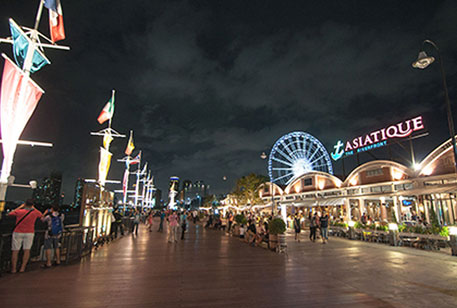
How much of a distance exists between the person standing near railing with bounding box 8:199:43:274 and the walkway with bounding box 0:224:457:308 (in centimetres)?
50

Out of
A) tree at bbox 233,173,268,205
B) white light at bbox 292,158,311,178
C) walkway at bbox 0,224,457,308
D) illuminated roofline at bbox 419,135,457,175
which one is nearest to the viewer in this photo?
walkway at bbox 0,224,457,308

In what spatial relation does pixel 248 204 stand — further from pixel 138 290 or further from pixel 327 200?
pixel 138 290

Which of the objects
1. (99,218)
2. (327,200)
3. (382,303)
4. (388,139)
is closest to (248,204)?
(327,200)

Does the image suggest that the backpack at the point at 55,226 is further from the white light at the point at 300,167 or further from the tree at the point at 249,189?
the tree at the point at 249,189

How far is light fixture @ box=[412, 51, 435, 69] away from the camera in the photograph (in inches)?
344

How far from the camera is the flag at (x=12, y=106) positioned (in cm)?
811

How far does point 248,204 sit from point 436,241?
29566 millimetres

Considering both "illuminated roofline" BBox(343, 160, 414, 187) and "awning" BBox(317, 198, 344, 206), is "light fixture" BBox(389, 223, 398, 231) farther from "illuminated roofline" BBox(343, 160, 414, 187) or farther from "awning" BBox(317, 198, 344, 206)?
"awning" BBox(317, 198, 344, 206)

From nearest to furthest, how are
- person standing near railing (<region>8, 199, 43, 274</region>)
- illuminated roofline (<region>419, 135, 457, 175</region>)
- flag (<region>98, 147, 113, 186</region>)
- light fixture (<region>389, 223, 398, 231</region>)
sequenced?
person standing near railing (<region>8, 199, 43, 274</region>)
light fixture (<region>389, 223, 398, 231</region>)
illuminated roofline (<region>419, 135, 457, 175</region>)
flag (<region>98, 147, 113, 186</region>)

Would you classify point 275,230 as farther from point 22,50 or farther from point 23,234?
point 22,50

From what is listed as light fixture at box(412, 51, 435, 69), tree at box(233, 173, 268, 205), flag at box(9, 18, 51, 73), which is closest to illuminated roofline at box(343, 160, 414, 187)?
light fixture at box(412, 51, 435, 69)

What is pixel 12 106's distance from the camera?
833 centimetres

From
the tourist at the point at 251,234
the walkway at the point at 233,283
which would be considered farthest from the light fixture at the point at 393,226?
the tourist at the point at 251,234

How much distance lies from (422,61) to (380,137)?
15.6 m
